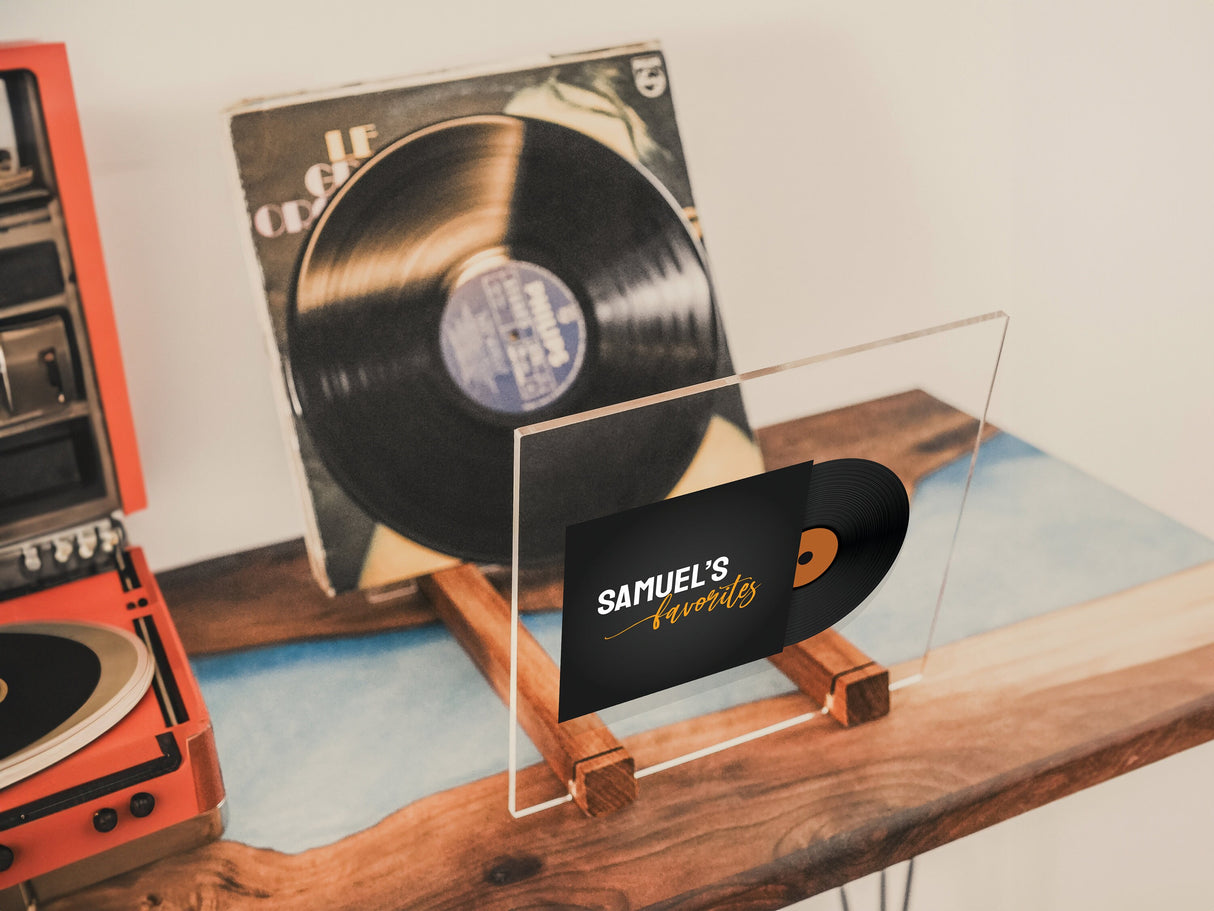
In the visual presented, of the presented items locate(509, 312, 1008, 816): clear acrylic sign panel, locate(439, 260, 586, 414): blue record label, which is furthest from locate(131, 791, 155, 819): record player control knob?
locate(439, 260, 586, 414): blue record label

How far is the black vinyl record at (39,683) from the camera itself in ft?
2.92

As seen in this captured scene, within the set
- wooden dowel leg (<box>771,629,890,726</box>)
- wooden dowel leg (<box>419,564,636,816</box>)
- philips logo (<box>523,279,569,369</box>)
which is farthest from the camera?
philips logo (<box>523,279,569,369</box>)

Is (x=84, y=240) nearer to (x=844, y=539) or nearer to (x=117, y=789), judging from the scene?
(x=117, y=789)

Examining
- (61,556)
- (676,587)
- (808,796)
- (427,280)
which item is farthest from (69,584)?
(808,796)

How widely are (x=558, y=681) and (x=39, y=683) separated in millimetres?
425

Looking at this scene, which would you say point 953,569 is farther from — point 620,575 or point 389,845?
point 389,845

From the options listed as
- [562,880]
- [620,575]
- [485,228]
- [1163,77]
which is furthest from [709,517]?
[1163,77]

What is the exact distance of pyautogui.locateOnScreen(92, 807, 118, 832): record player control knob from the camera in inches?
34.3

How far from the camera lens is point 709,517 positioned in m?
0.89

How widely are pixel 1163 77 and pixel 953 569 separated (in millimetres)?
805

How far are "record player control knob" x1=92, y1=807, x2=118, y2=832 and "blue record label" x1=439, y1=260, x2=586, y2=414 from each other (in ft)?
1.63

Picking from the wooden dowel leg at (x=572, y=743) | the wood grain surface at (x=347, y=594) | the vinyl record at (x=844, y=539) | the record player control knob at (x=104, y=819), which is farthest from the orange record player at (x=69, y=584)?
the vinyl record at (x=844, y=539)

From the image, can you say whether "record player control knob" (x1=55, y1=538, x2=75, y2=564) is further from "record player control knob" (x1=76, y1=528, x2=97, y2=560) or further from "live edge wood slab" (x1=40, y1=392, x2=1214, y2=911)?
"live edge wood slab" (x1=40, y1=392, x2=1214, y2=911)

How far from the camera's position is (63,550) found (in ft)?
3.62
